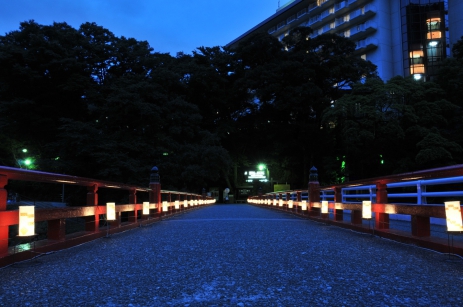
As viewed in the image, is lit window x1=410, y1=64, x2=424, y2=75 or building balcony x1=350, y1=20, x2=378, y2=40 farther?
building balcony x1=350, y1=20, x2=378, y2=40

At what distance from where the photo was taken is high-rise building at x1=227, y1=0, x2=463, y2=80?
142ft

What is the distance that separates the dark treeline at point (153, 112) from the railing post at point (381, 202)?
17594 mm

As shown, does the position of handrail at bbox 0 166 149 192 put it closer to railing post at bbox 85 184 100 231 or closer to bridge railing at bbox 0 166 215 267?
bridge railing at bbox 0 166 215 267

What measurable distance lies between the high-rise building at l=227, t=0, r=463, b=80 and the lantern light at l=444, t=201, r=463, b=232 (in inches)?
1683

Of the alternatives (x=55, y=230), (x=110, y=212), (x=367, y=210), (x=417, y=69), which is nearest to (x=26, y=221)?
(x=55, y=230)

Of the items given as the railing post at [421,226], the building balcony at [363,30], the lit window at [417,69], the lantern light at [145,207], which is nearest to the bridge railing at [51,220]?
the lantern light at [145,207]

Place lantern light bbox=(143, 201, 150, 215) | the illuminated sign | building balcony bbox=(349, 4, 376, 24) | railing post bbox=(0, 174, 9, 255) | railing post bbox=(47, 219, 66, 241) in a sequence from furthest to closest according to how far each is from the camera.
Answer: the illuminated sign < building balcony bbox=(349, 4, 376, 24) < lantern light bbox=(143, 201, 150, 215) < railing post bbox=(47, 219, 66, 241) < railing post bbox=(0, 174, 9, 255)

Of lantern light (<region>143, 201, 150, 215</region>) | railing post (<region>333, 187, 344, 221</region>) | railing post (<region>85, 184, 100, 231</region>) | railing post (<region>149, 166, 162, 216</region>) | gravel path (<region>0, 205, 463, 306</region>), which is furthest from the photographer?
railing post (<region>149, 166, 162, 216</region>)

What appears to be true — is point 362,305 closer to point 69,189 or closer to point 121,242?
point 121,242

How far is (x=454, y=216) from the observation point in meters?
4.50

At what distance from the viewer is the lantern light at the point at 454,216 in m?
4.44

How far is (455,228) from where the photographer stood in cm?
445

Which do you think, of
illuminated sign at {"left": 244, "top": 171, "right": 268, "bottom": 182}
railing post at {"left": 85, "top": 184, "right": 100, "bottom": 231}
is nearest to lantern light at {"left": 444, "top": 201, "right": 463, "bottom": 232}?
railing post at {"left": 85, "top": 184, "right": 100, "bottom": 231}

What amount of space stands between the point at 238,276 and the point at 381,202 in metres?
4.21
